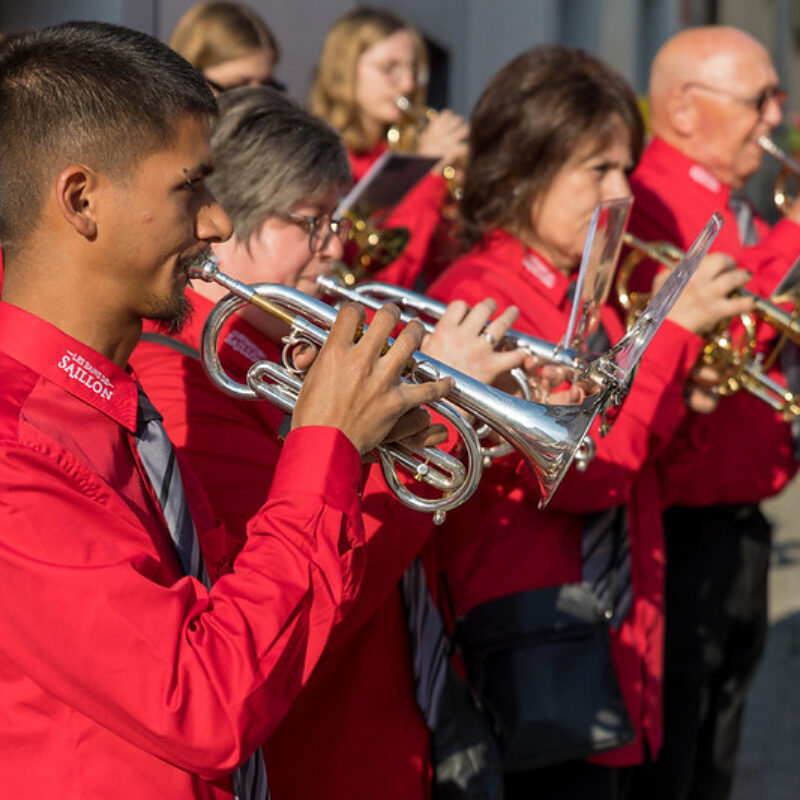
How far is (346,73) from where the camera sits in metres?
4.87

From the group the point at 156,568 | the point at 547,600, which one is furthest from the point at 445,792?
the point at 156,568

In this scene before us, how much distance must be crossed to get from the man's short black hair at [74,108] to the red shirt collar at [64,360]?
4.0 inches

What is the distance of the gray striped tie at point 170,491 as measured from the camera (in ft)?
5.22

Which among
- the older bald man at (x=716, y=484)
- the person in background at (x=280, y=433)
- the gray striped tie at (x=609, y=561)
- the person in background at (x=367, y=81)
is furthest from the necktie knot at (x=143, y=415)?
the person in background at (x=367, y=81)

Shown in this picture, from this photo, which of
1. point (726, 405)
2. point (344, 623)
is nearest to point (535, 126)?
point (726, 405)

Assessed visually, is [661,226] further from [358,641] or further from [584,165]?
[358,641]

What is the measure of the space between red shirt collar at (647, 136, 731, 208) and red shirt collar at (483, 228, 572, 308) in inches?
39.0

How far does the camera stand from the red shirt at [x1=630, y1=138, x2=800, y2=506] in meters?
3.53

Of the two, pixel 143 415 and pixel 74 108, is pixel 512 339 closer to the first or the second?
pixel 143 415

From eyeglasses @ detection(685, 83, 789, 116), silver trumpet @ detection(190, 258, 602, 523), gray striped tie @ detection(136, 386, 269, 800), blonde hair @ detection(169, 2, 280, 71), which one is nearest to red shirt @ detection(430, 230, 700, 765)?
silver trumpet @ detection(190, 258, 602, 523)

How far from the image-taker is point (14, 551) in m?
1.37

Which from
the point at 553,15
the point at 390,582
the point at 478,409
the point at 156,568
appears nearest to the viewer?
the point at 156,568

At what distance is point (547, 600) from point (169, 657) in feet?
4.56

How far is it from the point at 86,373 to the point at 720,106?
283cm
